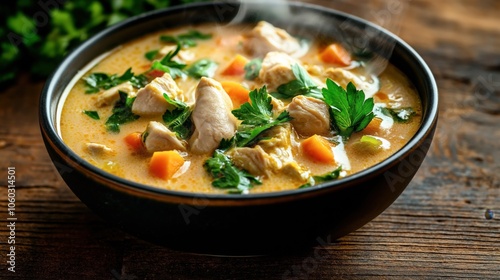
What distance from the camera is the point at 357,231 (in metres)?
3.28

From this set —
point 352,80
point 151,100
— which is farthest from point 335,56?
point 151,100

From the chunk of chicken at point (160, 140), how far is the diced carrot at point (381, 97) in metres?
1.08

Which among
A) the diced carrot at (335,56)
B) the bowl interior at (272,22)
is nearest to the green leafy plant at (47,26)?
the bowl interior at (272,22)

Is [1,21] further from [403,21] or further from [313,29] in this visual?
[403,21]

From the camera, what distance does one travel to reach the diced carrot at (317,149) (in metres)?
2.92

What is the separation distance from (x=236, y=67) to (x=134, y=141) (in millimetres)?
848

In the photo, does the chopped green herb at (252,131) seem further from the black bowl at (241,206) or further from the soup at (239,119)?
the black bowl at (241,206)

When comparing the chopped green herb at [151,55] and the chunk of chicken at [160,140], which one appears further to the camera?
the chopped green herb at [151,55]

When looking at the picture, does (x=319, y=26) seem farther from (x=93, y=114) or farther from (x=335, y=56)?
(x=93, y=114)

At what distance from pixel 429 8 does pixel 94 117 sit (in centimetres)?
340

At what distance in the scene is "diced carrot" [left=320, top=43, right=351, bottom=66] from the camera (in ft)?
12.4

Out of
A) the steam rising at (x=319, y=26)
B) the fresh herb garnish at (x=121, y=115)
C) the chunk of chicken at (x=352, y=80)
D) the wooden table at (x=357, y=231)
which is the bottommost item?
the wooden table at (x=357, y=231)

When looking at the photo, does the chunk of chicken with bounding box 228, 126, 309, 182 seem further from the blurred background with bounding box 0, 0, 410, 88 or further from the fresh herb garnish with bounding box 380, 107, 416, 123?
the blurred background with bounding box 0, 0, 410, 88

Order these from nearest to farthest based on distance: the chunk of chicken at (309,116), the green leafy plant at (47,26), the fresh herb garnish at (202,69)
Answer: the chunk of chicken at (309,116)
the fresh herb garnish at (202,69)
the green leafy plant at (47,26)
